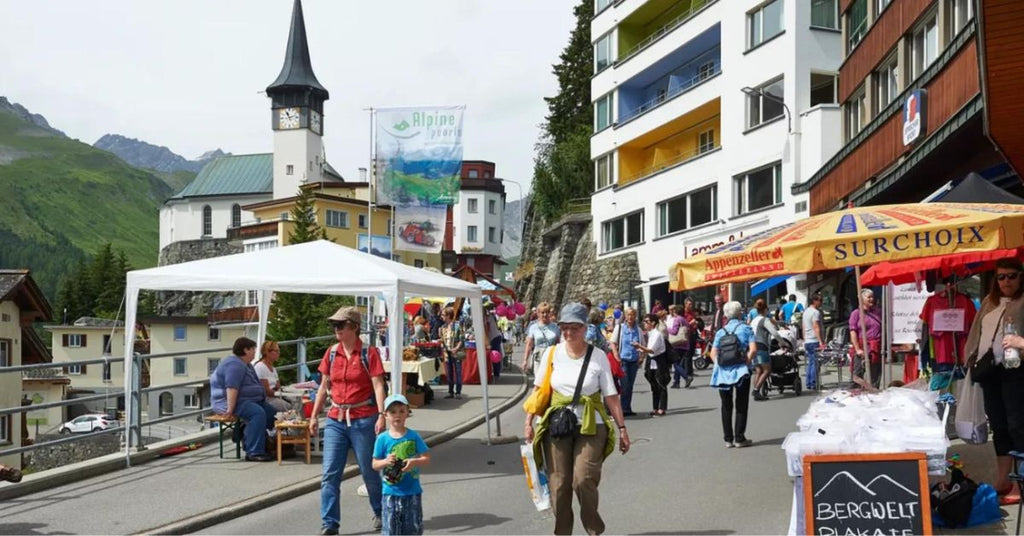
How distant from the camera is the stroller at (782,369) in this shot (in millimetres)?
18250

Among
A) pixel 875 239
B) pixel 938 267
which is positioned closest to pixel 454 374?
pixel 938 267

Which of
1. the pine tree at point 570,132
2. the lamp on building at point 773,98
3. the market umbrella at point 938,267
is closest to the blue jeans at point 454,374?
the market umbrella at point 938,267

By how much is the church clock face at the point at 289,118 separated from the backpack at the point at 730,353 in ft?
362

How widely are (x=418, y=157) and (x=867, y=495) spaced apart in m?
23.3

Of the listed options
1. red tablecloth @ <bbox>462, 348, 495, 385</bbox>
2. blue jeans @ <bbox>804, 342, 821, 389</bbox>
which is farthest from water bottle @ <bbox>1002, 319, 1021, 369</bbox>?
red tablecloth @ <bbox>462, 348, 495, 385</bbox>

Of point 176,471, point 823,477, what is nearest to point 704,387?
point 176,471

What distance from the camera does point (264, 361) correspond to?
14031mm

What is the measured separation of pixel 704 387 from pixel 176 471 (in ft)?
42.8

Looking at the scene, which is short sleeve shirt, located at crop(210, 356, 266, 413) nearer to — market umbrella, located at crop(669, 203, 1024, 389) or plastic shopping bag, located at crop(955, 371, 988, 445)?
market umbrella, located at crop(669, 203, 1024, 389)

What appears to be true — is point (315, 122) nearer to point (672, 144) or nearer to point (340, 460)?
point (672, 144)

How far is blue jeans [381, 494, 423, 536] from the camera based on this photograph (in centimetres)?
722

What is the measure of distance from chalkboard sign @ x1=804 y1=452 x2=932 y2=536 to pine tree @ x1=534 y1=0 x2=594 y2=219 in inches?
2131

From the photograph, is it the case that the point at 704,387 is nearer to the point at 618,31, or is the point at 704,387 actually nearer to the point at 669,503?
the point at 669,503

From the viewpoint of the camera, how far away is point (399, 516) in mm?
7223
